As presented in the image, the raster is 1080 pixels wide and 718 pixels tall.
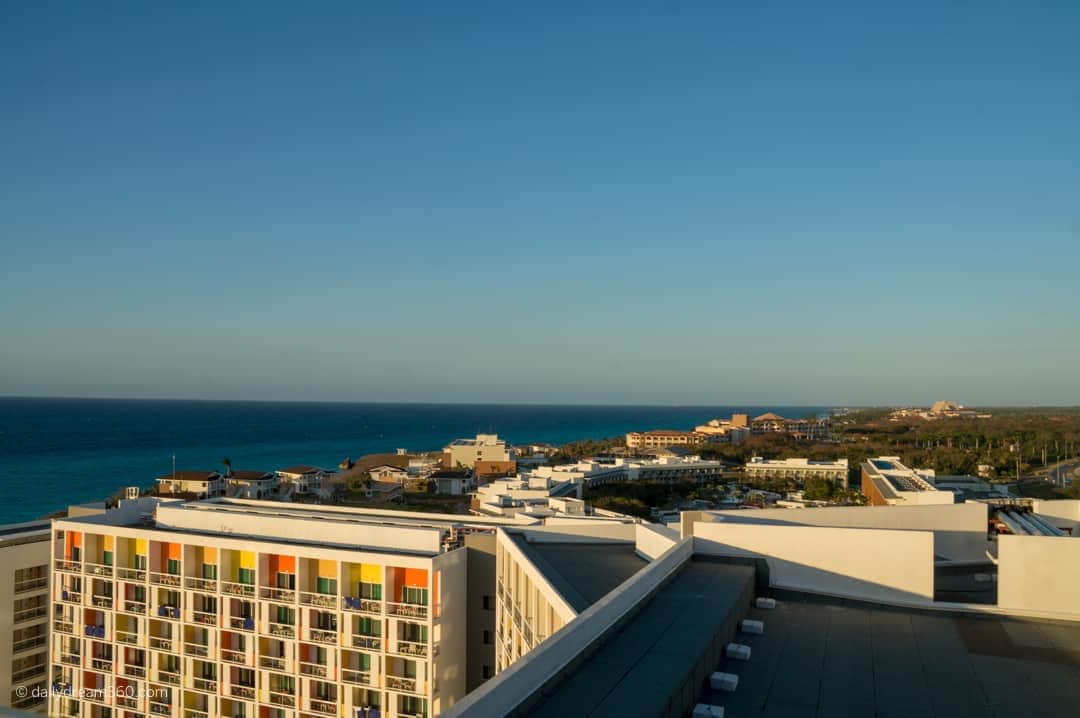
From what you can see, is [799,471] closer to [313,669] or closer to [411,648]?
[411,648]

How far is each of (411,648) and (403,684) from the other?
1.85ft

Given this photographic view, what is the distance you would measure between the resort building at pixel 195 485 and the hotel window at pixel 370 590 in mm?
40242

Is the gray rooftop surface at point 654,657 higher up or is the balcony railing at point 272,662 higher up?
the gray rooftop surface at point 654,657

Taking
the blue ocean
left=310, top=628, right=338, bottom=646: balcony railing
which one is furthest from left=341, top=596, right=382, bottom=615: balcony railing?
the blue ocean

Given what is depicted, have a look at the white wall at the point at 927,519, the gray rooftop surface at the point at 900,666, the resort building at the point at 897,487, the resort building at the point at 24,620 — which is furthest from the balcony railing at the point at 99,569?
the resort building at the point at 897,487

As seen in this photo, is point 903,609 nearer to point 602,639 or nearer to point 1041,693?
point 1041,693

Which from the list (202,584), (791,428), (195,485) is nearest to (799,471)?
(195,485)

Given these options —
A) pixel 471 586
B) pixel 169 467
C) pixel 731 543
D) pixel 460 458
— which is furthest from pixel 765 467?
pixel 169 467

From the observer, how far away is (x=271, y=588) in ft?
41.5

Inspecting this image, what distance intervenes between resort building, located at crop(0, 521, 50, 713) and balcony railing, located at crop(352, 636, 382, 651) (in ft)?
25.6

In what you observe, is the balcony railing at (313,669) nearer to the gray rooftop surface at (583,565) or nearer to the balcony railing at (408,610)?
the balcony railing at (408,610)

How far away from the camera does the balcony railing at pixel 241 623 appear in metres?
12.7

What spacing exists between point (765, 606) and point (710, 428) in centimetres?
10857

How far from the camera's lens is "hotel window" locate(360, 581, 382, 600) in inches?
475
